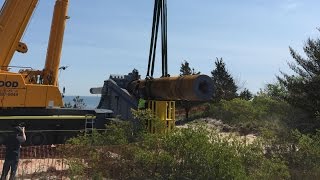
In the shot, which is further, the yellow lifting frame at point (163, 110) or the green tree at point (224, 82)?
the green tree at point (224, 82)

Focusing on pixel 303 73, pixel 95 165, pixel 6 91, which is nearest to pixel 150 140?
pixel 95 165

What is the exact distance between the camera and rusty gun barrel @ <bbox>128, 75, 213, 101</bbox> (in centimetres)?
1381

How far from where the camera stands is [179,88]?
14.3 meters

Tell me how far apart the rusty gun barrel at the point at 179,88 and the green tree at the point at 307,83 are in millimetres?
8816

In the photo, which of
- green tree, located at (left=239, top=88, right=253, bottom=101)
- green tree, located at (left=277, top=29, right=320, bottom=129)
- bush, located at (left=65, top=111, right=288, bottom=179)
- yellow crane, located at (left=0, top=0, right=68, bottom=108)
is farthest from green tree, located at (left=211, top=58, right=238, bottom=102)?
bush, located at (left=65, top=111, right=288, bottom=179)

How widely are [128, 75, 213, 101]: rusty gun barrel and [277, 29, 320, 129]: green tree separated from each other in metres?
8.82

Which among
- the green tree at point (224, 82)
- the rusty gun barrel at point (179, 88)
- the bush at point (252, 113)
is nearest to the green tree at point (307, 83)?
the bush at point (252, 113)

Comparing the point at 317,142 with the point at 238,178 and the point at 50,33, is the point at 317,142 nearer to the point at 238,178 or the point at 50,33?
the point at 238,178

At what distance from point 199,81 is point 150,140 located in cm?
338

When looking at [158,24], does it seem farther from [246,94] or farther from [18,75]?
[246,94]

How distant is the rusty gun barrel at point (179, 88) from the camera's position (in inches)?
544

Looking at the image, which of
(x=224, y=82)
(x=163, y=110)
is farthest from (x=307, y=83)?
(x=224, y=82)

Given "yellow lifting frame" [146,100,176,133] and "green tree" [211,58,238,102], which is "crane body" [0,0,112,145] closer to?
"yellow lifting frame" [146,100,176,133]

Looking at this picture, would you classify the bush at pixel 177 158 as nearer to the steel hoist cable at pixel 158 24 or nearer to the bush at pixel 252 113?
the steel hoist cable at pixel 158 24
